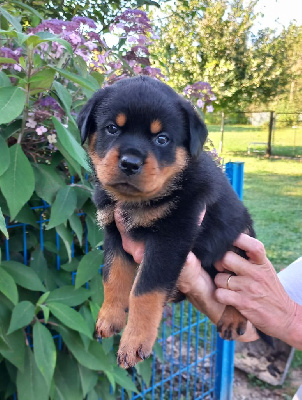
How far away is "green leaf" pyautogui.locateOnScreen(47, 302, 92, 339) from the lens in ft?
5.98

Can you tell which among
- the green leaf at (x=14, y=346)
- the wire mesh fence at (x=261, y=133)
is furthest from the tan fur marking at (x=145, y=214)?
the wire mesh fence at (x=261, y=133)

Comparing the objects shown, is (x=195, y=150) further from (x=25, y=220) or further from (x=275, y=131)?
(x=275, y=131)

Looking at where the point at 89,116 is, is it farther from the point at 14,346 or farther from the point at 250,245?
the point at 14,346

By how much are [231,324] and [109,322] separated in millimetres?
648

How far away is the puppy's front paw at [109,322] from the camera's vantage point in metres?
1.72

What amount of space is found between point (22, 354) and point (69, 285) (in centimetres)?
40

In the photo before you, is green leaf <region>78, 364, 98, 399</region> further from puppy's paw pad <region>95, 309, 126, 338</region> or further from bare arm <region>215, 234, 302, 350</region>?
bare arm <region>215, 234, 302, 350</region>

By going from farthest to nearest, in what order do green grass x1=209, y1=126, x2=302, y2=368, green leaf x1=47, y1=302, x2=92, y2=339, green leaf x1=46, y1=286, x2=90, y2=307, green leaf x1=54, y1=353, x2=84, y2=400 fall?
green grass x1=209, y1=126, x2=302, y2=368, green leaf x1=54, y1=353, x2=84, y2=400, green leaf x1=46, y1=286, x2=90, y2=307, green leaf x1=47, y1=302, x2=92, y2=339

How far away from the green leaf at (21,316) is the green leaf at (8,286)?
7cm

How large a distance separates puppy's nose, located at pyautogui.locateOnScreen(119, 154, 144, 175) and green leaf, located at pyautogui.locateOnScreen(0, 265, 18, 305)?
71 cm

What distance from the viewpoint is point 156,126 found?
4.99 ft

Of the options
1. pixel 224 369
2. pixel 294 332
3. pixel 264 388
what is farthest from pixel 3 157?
pixel 264 388

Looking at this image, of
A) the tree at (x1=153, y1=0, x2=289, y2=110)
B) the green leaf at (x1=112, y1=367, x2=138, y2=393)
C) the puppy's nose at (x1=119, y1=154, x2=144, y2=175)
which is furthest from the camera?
the tree at (x1=153, y1=0, x2=289, y2=110)

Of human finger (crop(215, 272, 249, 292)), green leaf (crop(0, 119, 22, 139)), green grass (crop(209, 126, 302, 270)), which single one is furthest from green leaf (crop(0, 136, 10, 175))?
green grass (crop(209, 126, 302, 270))
